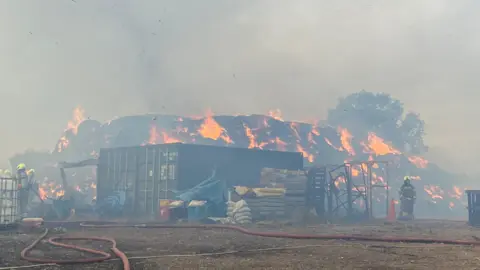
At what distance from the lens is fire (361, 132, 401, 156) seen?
48156mm

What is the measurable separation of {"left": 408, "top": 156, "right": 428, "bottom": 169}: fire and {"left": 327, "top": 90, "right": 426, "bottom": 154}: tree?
206cm

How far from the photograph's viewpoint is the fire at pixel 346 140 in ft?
157

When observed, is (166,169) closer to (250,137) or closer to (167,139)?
(250,137)

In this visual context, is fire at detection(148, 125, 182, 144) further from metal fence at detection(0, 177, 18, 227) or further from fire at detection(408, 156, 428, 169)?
metal fence at detection(0, 177, 18, 227)

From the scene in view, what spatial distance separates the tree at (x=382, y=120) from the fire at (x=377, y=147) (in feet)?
3.64

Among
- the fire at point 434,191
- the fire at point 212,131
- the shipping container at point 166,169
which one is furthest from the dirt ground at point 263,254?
the fire at point 434,191

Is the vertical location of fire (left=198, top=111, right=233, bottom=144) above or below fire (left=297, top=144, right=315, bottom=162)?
above

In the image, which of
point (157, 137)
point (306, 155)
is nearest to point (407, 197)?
point (306, 155)

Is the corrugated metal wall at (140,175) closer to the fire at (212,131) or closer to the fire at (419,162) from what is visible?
the fire at (212,131)

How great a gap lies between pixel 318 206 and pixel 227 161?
5.85 metres

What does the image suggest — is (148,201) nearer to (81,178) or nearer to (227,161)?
(227,161)

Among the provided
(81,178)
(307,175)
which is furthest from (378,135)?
(81,178)

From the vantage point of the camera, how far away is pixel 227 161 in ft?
88.1

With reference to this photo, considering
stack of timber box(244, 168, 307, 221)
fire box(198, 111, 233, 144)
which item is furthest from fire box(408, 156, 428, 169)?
stack of timber box(244, 168, 307, 221)
